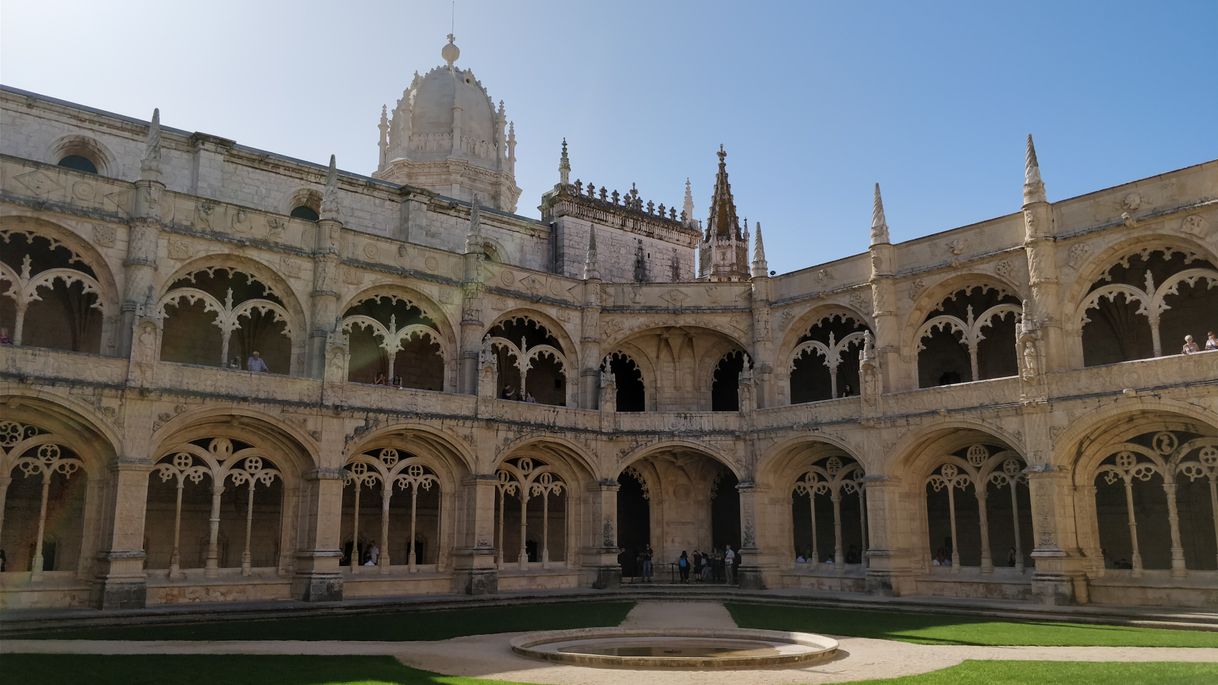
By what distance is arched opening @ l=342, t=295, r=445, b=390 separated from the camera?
29469 mm

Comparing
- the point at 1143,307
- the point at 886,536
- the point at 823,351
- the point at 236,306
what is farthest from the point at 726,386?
the point at 236,306

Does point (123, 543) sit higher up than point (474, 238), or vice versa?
point (474, 238)

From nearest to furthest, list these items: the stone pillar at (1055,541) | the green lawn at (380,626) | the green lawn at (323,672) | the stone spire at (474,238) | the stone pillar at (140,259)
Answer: the green lawn at (323,672)
the green lawn at (380,626)
the stone pillar at (140,259)
the stone pillar at (1055,541)
the stone spire at (474,238)

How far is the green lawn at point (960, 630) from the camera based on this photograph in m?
18.1

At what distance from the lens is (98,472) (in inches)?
939

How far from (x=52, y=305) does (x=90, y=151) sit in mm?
5761

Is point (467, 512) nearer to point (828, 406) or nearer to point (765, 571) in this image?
point (765, 571)

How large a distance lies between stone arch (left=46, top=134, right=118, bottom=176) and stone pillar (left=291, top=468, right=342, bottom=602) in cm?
1174

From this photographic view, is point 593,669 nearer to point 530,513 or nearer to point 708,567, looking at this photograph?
point 708,567

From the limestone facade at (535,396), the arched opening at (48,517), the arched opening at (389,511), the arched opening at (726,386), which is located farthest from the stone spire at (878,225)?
the arched opening at (48,517)

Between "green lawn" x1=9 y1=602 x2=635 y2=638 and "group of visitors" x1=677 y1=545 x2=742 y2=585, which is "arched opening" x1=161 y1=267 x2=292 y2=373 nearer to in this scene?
"green lawn" x1=9 y1=602 x2=635 y2=638

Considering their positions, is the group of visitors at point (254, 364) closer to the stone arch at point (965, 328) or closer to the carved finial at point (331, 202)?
the carved finial at point (331, 202)

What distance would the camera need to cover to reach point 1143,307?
2556 centimetres

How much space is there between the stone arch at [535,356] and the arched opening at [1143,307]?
15.8 meters
